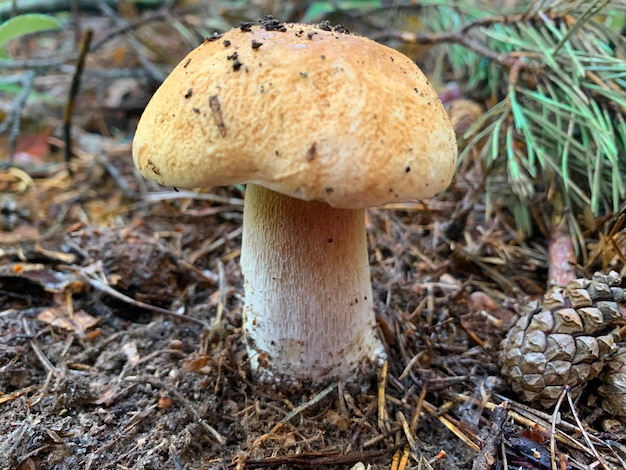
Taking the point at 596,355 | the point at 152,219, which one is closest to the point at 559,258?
the point at 596,355

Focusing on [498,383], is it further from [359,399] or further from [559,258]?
[559,258]

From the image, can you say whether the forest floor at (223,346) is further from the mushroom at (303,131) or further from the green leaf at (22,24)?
the green leaf at (22,24)

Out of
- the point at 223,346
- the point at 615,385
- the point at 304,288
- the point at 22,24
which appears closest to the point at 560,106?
the point at 615,385

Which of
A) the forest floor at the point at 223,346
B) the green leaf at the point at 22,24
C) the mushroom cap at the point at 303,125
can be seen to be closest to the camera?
the mushroom cap at the point at 303,125

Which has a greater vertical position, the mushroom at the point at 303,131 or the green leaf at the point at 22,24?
the green leaf at the point at 22,24

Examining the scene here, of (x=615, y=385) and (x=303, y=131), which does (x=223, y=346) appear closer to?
(x=303, y=131)

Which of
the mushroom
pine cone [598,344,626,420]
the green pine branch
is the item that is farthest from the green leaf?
pine cone [598,344,626,420]

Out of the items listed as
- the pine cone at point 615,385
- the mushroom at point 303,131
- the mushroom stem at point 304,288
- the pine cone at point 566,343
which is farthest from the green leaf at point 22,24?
the pine cone at point 615,385
